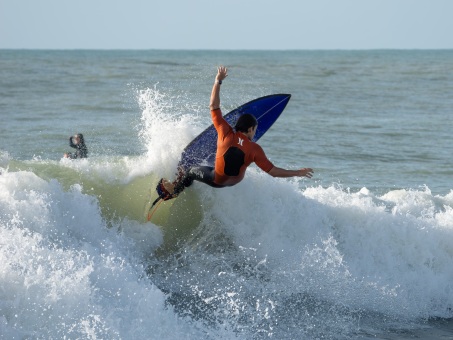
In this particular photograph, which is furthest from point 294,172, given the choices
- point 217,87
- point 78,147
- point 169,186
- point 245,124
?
point 78,147

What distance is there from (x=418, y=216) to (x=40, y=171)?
214 inches

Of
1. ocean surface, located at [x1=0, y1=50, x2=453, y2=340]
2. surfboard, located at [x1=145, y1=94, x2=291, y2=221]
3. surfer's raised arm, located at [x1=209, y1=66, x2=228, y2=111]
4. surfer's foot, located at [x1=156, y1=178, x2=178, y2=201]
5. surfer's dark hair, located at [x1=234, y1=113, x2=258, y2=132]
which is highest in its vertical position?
surfer's raised arm, located at [x1=209, y1=66, x2=228, y2=111]

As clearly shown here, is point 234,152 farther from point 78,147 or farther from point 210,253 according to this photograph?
point 78,147

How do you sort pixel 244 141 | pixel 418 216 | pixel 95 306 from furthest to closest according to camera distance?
1. pixel 418 216
2. pixel 244 141
3. pixel 95 306

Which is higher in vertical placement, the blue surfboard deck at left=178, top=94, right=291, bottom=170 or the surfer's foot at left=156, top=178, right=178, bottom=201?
the blue surfboard deck at left=178, top=94, right=291, bottom=170

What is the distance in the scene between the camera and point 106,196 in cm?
971

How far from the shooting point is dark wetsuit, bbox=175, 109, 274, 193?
7.87 meters

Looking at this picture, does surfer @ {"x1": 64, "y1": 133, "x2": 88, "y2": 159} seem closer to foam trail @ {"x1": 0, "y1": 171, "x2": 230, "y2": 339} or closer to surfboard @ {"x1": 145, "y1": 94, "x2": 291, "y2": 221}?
surfboard @ {"x1": 145, "y1": 94, "x2": 291, "y2": 221}

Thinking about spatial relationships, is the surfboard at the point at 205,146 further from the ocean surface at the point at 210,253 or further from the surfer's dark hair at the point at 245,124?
the surfer's dark hair at the point at 245,124

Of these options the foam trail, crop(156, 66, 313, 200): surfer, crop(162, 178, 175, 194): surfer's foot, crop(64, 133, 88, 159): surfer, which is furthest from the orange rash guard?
crop(64, 133, 88, 159): surfer

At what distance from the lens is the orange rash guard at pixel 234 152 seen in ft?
25.8

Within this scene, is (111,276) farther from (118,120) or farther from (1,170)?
(118,120)

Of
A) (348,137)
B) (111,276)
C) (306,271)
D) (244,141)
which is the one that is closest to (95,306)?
(111,276)

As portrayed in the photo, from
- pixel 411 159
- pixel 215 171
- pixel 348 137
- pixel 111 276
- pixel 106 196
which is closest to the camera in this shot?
pixel 111 276
